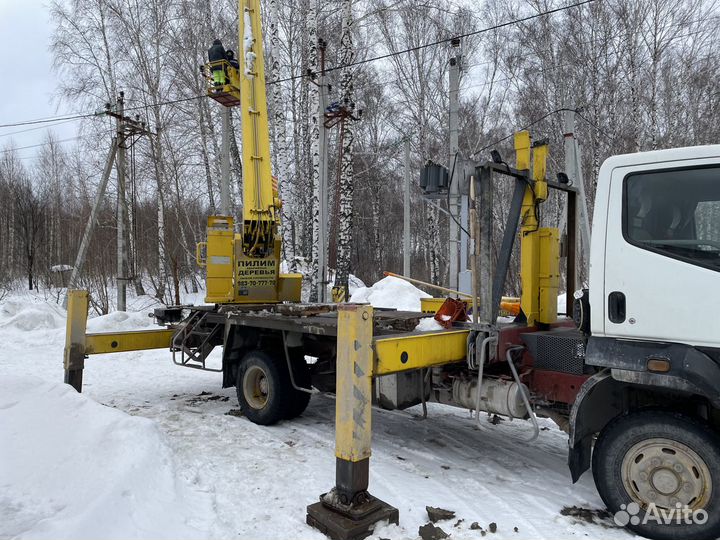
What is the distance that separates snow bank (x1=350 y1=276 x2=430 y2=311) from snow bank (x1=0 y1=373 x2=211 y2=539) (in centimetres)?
1149

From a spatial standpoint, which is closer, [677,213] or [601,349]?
[677,213]

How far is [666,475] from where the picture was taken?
3381 millimetres

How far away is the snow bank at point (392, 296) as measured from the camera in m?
16.6

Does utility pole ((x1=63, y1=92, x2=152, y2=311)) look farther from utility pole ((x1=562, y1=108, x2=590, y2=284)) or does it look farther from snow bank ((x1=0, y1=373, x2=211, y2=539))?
utility pole ((x1=562, y1=108, x2=590, y2=284))

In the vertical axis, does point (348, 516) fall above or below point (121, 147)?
below

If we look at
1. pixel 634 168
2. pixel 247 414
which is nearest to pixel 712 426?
pixel 634 168

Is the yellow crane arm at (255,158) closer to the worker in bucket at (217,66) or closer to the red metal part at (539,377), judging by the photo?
the worker in bucket at (217,66)

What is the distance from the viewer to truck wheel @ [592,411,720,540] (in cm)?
325

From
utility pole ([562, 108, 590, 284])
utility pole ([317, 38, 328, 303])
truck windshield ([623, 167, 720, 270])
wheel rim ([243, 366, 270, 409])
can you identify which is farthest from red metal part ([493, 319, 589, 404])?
utility pole ([317, 38, 328, 303])

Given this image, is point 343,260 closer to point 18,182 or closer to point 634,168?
point 634,168

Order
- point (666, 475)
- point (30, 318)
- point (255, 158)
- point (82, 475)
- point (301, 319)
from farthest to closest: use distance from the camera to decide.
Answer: point (30, 318), point (255, 158), point (301, 319), point (82, 475), point (666, 475)

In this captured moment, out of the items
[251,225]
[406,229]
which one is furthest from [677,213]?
[406,229]

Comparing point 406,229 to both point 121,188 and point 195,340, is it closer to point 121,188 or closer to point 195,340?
point 121,188

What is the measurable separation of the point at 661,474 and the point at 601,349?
2.75 feet
